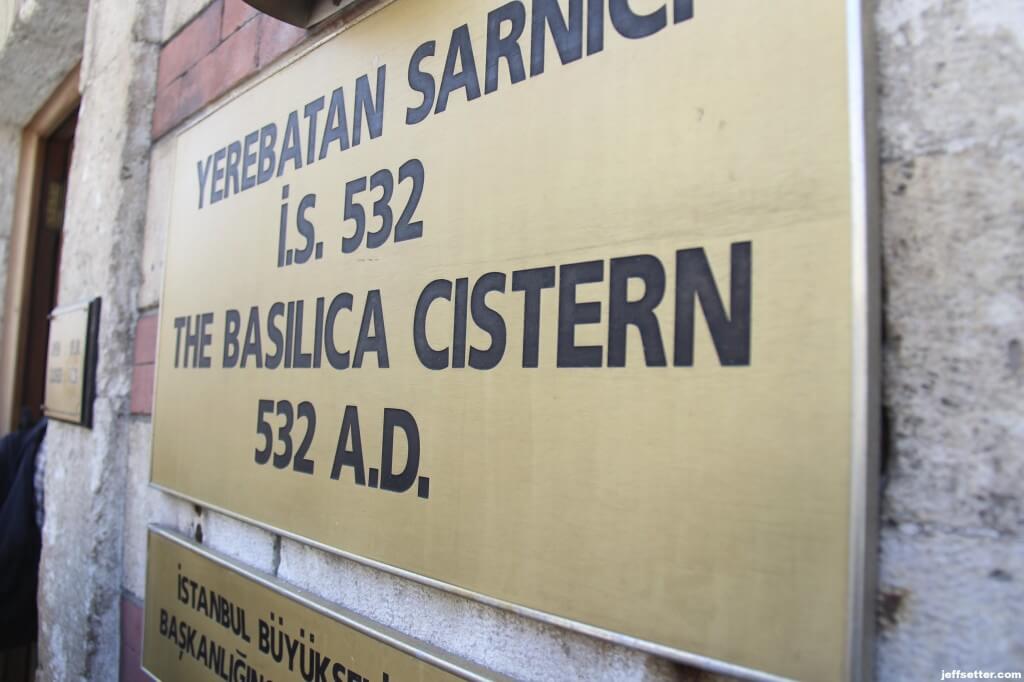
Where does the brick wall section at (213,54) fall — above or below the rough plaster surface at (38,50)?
below

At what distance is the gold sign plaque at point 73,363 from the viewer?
2.01 m

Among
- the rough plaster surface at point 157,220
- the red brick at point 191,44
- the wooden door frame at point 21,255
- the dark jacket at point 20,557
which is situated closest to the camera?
the red brick at point 191,44

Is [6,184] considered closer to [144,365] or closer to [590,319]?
[144,365]

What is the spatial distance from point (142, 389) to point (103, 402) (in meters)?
0.17

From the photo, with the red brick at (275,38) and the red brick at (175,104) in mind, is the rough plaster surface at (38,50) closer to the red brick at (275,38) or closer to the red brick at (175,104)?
the red brick at (175,104)

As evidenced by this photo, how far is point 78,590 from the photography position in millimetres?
1944

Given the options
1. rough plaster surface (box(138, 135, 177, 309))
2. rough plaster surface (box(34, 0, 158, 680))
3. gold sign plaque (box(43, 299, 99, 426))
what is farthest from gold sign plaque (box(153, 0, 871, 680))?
gold sign plaque (box(43, 299, 99, 426))

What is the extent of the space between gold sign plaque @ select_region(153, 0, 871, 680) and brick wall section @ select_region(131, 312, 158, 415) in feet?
2.12

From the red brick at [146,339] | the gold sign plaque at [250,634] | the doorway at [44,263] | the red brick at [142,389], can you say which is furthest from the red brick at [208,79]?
the doorway at [44,263]

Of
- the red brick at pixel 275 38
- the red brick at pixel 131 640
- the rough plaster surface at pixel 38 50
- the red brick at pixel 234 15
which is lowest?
the red brick at pixel 131 640

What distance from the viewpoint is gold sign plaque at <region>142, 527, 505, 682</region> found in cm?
106

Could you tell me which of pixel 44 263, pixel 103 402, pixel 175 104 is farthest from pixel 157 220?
pixel 44 263

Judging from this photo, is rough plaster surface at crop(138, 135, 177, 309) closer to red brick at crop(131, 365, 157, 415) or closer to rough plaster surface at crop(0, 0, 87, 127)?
red brick at crop(131, 365, 157, 415)

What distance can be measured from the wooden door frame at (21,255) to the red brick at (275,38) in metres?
2.34
